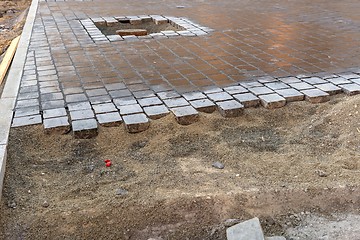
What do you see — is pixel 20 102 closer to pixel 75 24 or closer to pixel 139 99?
pixel 139 99

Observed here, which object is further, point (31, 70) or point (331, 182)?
point (31, 70)

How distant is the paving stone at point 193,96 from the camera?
463 cm

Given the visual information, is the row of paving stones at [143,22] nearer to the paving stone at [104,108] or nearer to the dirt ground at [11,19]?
the dirt ground at [11,19]

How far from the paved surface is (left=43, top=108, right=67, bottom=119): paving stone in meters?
0.01

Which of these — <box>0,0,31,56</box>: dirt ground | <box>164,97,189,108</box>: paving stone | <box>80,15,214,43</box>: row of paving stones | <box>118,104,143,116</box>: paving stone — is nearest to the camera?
<box>118,104,143,116</box>: paving stone

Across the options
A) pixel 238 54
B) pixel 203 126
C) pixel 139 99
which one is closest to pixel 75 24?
pixel 238 54

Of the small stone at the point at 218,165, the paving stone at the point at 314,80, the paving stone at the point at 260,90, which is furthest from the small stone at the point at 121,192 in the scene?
the paving stone at the point at 314,80

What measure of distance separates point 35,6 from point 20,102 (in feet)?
21.9

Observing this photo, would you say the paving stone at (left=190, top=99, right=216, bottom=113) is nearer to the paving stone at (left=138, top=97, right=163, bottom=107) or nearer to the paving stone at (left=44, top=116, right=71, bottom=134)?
the paving stone at (left=138, top=97, right=163, bottom=107)

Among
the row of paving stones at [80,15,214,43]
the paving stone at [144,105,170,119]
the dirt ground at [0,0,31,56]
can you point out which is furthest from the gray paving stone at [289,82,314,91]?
the dirt ground at [0,0,31,56]

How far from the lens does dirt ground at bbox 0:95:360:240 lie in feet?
9.48

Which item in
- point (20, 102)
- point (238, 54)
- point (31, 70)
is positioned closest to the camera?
point (20, 102)

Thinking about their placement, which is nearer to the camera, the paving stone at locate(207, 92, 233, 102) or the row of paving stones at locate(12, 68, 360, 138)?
the row of paving stones at locate(12, 68, 360, 138)

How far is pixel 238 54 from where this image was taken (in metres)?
6.28
